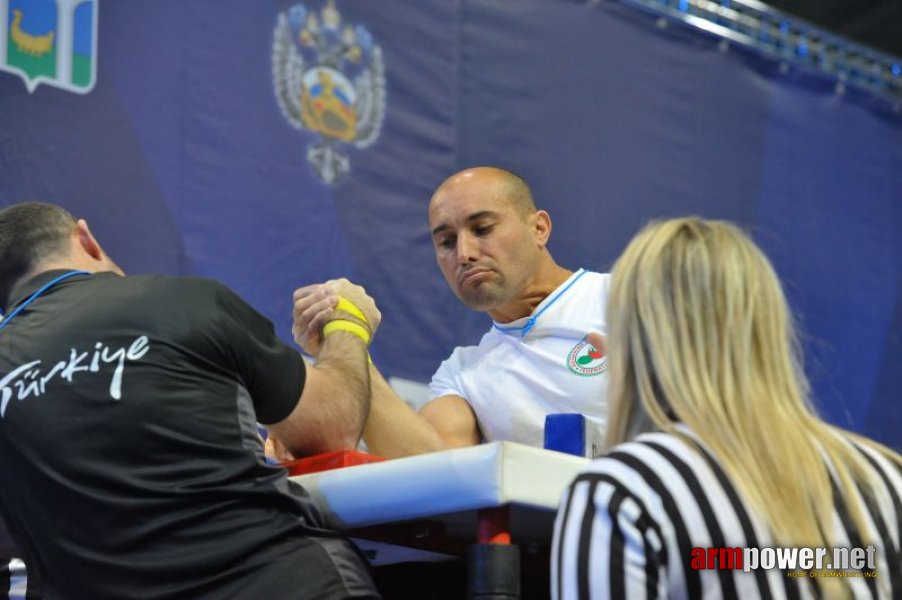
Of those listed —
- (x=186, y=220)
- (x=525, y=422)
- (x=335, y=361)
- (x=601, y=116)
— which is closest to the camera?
(x=335, y=361)

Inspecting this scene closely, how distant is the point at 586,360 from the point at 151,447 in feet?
4.03

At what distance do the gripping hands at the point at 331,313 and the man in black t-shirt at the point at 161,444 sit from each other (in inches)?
8.0

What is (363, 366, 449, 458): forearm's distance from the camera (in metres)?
2.25

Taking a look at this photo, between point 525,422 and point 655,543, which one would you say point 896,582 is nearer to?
point 655,543

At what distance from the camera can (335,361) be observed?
5.76 ft

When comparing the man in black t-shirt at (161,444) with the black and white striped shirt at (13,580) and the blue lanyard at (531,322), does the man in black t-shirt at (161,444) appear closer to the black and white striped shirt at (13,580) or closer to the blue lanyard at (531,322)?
the black and white striped shirt at (13,580)

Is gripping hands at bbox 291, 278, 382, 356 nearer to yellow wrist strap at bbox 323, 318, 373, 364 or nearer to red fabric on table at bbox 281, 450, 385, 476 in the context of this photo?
yellow wrist strap at bbox 323, 318, 373, 364

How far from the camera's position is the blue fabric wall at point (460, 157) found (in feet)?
10.3

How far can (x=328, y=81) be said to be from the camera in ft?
11.7

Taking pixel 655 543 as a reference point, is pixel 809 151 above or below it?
above

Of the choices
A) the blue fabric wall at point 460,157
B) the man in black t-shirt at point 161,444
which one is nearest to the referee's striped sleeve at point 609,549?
the man in black t-shirt at point 161,444

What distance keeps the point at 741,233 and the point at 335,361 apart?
682 millimetres

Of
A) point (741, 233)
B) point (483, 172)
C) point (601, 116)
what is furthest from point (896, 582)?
point (601, 116)

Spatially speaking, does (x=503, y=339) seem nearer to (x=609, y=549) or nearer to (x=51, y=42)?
(x=51, y=42)
